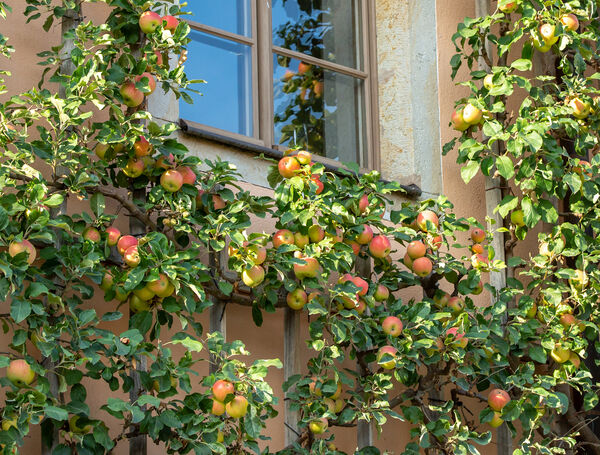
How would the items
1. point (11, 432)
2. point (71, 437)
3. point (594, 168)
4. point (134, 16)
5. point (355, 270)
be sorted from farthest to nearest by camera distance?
point (594, 168), point (355, 270), point (134, 16), point (71, 437), point (11, 432)

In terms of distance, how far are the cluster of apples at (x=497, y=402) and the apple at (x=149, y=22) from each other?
1728mm

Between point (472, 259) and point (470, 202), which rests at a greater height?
point (470, 202)

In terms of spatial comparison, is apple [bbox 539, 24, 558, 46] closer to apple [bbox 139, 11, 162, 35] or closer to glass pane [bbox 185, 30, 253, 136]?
glass pane [bbox 185, 30, 253, 136]

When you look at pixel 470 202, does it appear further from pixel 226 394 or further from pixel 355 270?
pixel 226 394

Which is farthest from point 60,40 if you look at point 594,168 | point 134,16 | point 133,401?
point 594,168

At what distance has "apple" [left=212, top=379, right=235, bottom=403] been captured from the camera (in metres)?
3.28

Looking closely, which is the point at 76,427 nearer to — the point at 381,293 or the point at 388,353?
the point at 388,353

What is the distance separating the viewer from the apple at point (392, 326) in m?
3.82

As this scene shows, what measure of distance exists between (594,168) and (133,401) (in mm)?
2025

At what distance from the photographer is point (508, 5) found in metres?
4.48

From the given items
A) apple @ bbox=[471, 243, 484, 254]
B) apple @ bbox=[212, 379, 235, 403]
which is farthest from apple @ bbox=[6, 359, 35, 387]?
apple @ bbox=[471, 243, 484, 254]

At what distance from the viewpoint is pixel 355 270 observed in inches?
161

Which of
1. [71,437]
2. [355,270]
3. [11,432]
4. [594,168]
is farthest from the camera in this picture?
[594,168]

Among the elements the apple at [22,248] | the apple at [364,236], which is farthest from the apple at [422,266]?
the apple at [22,248]
